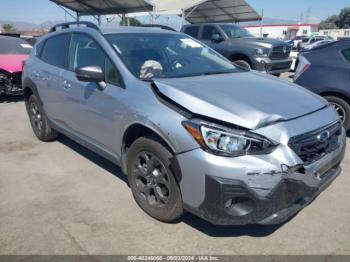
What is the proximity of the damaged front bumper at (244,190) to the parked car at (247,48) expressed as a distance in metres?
8.27

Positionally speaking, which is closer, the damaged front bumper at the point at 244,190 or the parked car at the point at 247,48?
the damaged front bumper at the point at 244,190

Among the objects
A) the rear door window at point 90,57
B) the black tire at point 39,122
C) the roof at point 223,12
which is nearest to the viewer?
the rear door window at point 90,57

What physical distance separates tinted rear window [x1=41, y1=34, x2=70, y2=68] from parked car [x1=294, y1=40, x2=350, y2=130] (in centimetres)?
377

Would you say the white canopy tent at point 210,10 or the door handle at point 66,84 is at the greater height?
the white canopy tent at point 210,10

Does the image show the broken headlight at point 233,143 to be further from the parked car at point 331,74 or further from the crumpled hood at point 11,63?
the crumpled hood at point 11,63

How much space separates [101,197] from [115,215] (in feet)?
1.43

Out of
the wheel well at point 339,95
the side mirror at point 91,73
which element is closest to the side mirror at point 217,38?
the wheel well at point 339,95

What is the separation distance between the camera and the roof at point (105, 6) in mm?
22297

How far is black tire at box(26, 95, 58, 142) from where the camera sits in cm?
536

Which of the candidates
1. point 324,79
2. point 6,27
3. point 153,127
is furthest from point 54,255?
point 6,27

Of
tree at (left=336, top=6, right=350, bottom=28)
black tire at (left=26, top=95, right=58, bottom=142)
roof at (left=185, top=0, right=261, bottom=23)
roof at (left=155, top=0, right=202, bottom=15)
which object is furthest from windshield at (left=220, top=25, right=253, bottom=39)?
tree at (left=336, top=6, right=350, bottom=28)

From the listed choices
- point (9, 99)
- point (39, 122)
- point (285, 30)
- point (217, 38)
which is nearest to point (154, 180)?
point (39, 122)

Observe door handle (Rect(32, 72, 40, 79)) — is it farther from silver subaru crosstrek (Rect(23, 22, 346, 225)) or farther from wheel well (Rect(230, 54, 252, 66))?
wheel well (Rect(230, 54, 252, 66))

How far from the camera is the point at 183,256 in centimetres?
281
